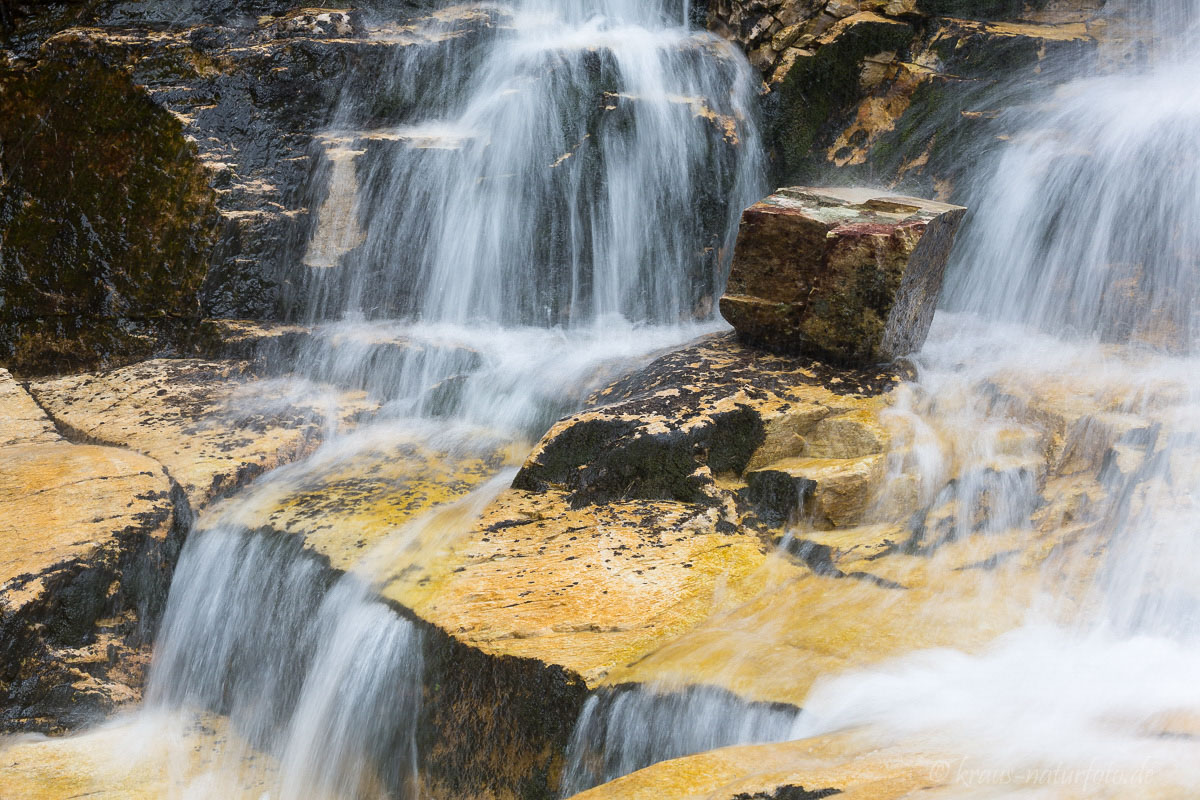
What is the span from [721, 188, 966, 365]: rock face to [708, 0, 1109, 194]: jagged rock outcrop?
1626 millimetres

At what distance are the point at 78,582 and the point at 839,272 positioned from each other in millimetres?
3856

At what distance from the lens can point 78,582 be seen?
403cm

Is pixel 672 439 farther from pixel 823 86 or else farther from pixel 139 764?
pixel 823 86

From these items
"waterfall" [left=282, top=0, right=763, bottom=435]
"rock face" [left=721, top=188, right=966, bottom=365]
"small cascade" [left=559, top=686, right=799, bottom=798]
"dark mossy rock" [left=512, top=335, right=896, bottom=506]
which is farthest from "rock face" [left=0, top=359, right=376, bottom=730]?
"rock face" [left=721, top=188, right=966, bottom=365]

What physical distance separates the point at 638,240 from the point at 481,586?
12.6 feet

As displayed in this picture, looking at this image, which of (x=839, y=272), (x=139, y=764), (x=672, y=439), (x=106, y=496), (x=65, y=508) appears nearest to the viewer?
(x=139, y=764)

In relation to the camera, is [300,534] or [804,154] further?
[804,154]

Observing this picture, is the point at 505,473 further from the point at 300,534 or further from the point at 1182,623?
the point at 1182,623

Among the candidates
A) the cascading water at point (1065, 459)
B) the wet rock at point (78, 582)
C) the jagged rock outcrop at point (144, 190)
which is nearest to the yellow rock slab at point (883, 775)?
the cascading water at point (1065, 459)

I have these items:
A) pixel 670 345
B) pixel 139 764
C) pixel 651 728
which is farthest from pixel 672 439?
pixel 139 764

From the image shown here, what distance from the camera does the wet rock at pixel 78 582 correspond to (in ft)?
12.8

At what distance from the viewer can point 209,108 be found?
265 inches

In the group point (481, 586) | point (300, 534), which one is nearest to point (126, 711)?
point (300, 534)

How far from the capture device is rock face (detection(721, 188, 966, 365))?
14.9 feet
